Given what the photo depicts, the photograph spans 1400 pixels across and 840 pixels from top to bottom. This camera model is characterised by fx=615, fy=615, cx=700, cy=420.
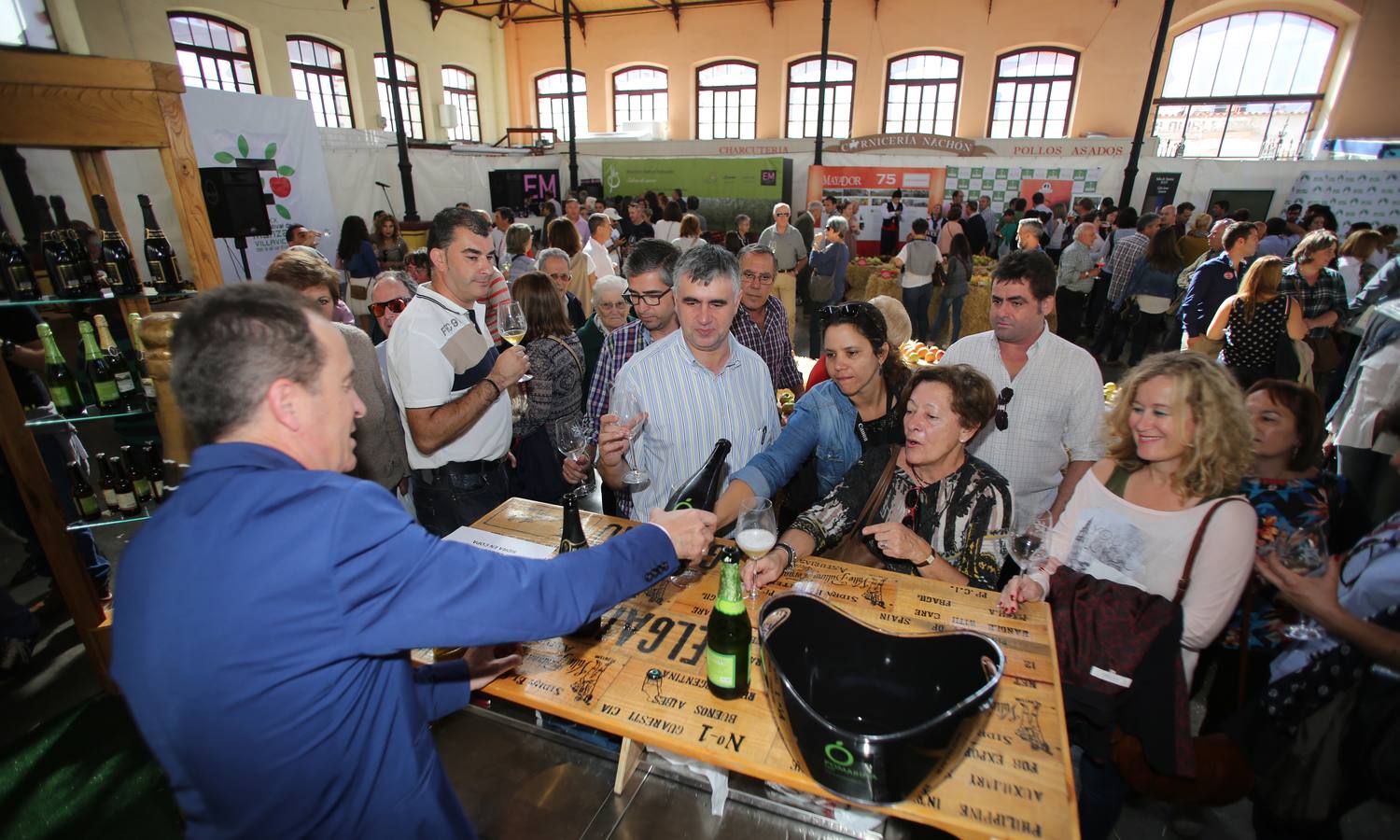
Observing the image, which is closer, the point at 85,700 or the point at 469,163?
the point at 85,700

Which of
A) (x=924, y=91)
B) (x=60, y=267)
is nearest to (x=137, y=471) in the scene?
(x=60, y=267)

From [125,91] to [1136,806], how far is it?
4890mm

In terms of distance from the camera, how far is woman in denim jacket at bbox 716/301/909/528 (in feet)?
7.72

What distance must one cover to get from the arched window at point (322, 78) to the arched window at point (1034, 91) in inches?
637

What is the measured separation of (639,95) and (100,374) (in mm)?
18641

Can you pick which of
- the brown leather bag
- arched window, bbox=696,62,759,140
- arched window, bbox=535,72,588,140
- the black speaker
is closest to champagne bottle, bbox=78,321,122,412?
the brown leather bag

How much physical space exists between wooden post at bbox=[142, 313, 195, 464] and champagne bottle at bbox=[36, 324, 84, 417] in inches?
13.8

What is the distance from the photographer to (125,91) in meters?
2.52

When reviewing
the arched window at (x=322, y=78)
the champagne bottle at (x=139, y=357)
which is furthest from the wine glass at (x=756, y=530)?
the arched window at (x=322, y=78)

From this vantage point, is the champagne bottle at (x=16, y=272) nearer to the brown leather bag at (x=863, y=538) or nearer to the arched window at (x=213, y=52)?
the brown leather bag at (x=863, y=538)

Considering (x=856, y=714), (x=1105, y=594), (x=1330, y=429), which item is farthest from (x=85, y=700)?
(x=1330, y=429)

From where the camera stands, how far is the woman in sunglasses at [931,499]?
1.86 meters

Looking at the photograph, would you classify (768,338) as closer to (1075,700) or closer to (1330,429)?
(1075,700)

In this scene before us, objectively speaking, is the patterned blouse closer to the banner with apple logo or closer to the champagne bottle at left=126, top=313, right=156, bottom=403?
the champagne bottle at left=126, top=313, right=156, bottom=403
